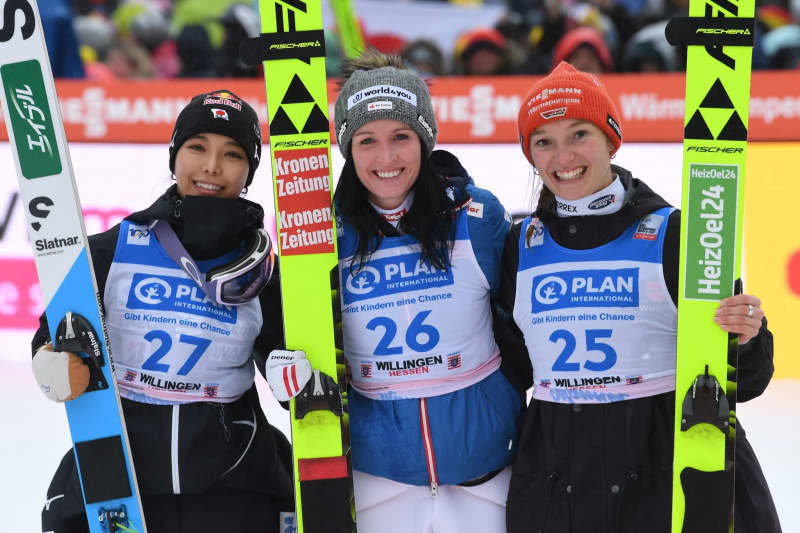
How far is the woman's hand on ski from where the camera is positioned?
197 centimetres

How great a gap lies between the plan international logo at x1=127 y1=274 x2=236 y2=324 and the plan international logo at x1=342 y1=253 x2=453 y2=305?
1.13ft

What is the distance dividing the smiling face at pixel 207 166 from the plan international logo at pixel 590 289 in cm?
82

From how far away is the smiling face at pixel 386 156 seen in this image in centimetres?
211

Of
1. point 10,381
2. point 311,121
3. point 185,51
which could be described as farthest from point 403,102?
point 185,51

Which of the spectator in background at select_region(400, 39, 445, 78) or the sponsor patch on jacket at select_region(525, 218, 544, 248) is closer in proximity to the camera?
the sponsor patch on jacket at select_region(525, 218, 544, 248)

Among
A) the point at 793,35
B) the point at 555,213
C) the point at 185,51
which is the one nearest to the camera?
the point at 555,213

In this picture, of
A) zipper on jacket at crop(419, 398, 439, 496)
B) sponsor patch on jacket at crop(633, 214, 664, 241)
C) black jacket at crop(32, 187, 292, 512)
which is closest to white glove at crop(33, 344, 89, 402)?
black jacket at crop(32, 187, 292, 512)

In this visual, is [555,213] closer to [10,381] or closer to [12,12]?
[12,12]

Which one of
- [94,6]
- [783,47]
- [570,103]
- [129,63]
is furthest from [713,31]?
[94,6]

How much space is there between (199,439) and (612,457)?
37.4 inches

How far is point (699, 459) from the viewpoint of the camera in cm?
201

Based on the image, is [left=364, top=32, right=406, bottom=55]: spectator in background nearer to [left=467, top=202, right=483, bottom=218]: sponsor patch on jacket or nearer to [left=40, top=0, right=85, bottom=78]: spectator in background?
[left=40, top=0, right=85, bottom=78]: spectator in background

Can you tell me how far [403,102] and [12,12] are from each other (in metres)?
1.01

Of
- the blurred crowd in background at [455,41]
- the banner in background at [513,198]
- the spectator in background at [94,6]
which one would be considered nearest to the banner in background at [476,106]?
the banner in background at [513,198]
